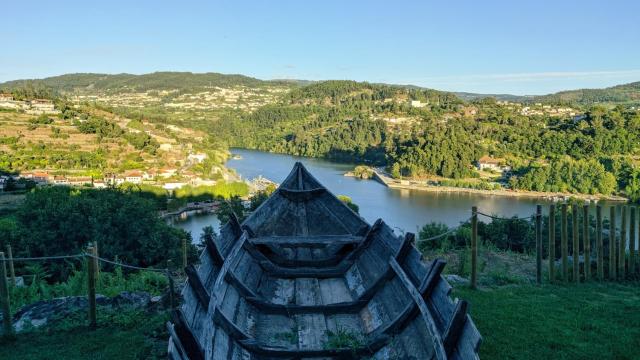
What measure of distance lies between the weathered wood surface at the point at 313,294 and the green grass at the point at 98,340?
3.60 feet

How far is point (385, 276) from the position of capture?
529 centimetres

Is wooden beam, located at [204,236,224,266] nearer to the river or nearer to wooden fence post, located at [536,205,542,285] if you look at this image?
wooden fence post, located at [536,205,542,285]

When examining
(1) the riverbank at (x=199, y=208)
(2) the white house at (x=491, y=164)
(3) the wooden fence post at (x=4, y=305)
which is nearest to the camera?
(3) the wooden fence post at (x=4, y=305)

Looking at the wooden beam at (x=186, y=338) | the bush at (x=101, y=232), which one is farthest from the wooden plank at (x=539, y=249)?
the bush at (x=101, y=232)

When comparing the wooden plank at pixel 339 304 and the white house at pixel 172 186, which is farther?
the white house at pixel 172 186

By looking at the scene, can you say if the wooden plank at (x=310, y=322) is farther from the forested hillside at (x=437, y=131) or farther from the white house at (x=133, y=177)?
the forested hillside at (x=437, y=131)

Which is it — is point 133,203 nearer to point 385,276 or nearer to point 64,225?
point 64,225

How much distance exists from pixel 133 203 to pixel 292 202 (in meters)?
13.5

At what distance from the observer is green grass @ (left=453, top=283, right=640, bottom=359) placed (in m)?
4.92

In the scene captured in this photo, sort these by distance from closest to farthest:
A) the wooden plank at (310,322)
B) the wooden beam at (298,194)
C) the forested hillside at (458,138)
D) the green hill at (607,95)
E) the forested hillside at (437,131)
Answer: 1. the wooden plank at (310,322)
2. the wooden beam at (298,194)
3. the forested hillside at (458,138)
4. the forested hillside at (437,131)
5. the green hill at (607,95)

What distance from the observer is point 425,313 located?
153 inches

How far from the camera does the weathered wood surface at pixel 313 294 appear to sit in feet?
12.4

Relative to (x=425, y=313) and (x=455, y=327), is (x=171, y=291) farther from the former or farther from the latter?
(x=455, y=327)

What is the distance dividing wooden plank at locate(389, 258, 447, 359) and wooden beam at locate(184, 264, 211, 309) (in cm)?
192
